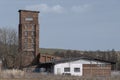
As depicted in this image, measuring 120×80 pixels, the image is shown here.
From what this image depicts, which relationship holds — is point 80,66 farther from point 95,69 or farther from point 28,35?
point 28,35

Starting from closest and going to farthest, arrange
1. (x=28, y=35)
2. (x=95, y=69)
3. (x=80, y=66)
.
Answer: (x=80, y=66) < (x=95, y=69) < (x=28, y=35)

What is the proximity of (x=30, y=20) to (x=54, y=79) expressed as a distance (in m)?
65.4

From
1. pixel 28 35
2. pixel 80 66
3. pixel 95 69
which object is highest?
pixel 28 35

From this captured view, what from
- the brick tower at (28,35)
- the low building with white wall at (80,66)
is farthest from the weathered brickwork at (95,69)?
the brick tower at (28,35)

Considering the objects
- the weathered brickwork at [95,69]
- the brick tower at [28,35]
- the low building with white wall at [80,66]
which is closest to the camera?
the low building with white wall at [80,66]

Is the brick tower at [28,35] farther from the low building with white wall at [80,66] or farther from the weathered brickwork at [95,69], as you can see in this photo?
the weathered brickwork at [95,69]

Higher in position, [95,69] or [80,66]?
[80,66]

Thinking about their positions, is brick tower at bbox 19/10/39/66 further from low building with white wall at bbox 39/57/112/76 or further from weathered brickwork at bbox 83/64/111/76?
weathered brickwork at bbox 83/64/111/76

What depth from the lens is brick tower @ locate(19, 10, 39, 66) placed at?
331 ft

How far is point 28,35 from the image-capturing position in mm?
102438

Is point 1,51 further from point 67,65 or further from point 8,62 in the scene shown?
point 67,65

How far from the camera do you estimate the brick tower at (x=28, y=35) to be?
101m

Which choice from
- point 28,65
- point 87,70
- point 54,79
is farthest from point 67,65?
point 54,79

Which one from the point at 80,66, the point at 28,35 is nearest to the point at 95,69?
the point at 80,66
